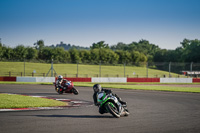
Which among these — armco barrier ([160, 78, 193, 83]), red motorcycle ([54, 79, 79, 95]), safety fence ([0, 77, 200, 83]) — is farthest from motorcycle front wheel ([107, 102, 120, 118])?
armco barrier ([160, 78, 193, 83])

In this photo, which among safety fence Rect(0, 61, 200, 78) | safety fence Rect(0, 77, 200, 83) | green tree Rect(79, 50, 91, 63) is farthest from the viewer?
green tree Rect(79, 50, 91, 63)

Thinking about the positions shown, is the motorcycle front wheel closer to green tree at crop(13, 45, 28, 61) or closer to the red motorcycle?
the red motorcycle

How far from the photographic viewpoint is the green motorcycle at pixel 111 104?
9726 millimetres

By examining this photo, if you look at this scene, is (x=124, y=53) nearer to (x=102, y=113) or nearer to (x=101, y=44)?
(x=101, y=44)

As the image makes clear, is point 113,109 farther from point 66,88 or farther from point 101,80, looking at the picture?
point 101,80

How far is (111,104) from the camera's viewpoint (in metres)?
9.78

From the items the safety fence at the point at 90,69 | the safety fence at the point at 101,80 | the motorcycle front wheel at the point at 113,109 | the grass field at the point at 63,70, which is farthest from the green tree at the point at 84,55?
the motorcycle front wheel at the point at 113,109

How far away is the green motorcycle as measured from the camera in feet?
31.9

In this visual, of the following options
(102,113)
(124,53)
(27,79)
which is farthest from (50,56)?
(102,113)

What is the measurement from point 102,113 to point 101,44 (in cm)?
14718

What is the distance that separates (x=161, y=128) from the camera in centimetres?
778

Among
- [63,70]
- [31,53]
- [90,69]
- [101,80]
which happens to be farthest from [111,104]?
[31,53]

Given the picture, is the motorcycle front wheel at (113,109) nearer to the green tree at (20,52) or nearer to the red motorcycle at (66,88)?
the red motorcycle at (66,88)

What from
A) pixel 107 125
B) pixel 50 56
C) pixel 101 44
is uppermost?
pixel 101 44
